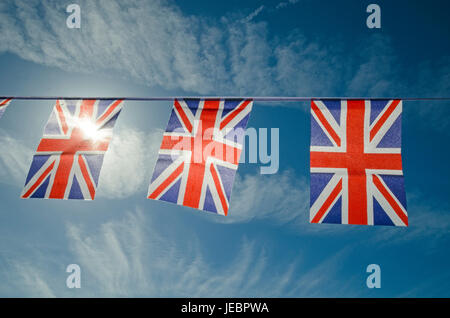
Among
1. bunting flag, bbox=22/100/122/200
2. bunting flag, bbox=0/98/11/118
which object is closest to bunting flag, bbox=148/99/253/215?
bunting flag, bbox=22/100/122/200

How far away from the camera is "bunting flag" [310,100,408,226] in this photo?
16.6 ft

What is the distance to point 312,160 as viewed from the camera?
540 cm

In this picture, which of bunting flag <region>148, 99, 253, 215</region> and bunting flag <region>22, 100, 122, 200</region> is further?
bunting flag <region>22, 100, 122, 200</region>

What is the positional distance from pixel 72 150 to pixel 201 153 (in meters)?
2.80

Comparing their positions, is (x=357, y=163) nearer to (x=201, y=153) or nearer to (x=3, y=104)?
(x=201, y=153)

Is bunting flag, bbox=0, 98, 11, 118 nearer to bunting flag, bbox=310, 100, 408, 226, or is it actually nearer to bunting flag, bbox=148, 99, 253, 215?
bunting flag, bbox=148, 99, 253, 215

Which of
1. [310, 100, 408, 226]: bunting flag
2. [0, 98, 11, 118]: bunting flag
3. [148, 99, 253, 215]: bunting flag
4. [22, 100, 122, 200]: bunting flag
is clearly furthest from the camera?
[0, 98, 11, 118]: bunting flag

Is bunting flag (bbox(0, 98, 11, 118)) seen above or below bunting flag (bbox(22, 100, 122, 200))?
above

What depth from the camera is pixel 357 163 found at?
17.5 ft

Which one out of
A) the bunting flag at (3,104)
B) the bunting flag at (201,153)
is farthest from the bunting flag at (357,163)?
the bunting flag at (3,104)

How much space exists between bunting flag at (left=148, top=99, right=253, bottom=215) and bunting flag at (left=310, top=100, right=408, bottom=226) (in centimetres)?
165
